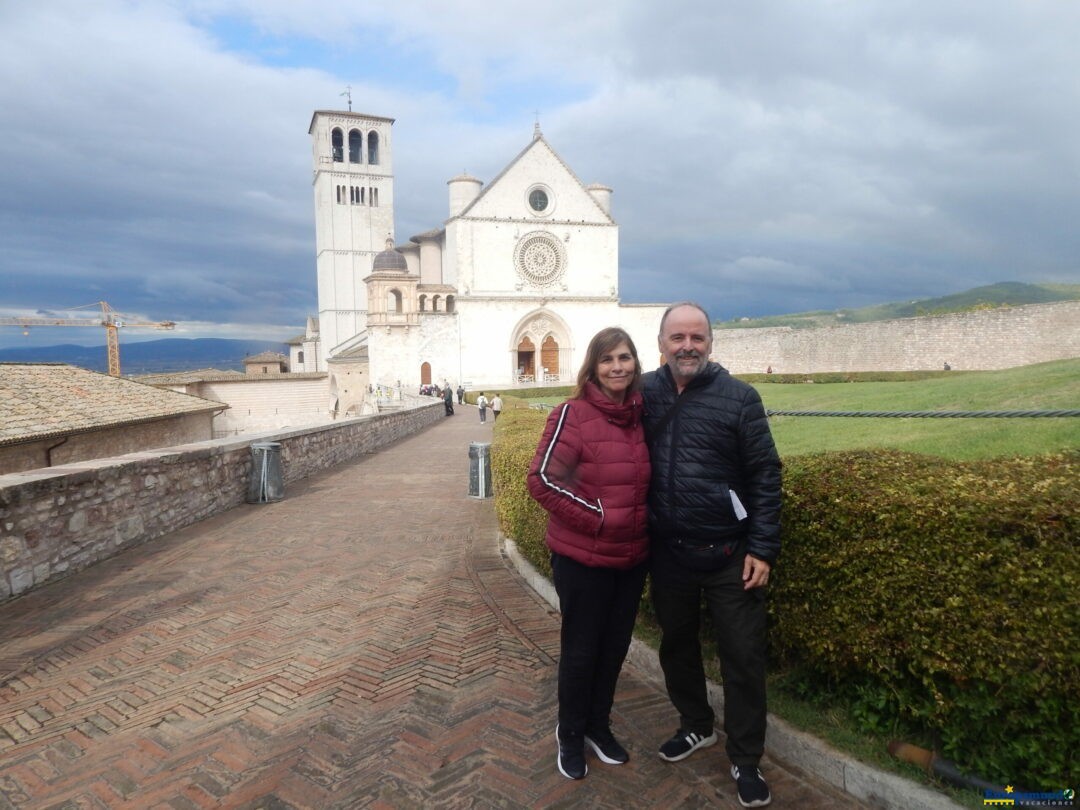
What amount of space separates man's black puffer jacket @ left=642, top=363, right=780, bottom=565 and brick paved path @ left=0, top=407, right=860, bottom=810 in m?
1.20

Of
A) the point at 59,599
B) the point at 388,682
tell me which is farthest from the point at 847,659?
the point at 59,599

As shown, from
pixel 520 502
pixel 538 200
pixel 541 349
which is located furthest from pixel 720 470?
pixel 538 200

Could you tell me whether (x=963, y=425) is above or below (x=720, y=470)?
below

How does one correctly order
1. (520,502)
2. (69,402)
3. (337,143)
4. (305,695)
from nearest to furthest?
(305,695) → (520,502) → (69,402) → (337,143)

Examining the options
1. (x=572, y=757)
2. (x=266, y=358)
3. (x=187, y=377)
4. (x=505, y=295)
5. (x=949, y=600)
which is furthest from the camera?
(x=266, y=358)

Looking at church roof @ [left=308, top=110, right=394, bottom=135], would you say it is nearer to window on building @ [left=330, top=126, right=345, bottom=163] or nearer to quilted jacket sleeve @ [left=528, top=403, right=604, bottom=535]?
window on building @ [left=330, top=126, right=345, bottom=163]

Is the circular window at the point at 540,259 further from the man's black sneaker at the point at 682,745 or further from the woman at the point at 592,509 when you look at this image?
the man's black sneaker at the point at 682,745

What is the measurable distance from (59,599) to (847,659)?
5949 millimetres

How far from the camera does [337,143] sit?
59031 millimetres

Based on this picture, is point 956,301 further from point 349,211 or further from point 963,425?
point 963,425

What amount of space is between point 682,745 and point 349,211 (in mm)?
62018

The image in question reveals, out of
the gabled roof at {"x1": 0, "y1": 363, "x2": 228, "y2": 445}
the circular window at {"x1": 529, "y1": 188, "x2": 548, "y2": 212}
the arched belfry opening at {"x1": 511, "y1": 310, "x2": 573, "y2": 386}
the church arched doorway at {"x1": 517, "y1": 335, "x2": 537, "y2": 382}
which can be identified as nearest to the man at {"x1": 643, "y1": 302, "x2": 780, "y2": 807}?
the gabled roof at {"x1": 0, "y1": 363, "x2": 228, "y2": 445}

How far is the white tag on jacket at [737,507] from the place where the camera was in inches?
114

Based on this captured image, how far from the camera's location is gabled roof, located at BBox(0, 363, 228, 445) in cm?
1306
